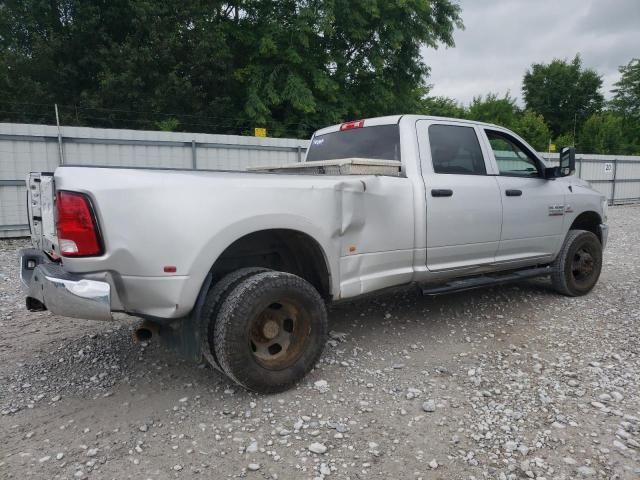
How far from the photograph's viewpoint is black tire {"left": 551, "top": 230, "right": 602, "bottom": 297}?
5086 millimetres

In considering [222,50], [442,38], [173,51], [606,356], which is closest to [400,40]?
[442,38]

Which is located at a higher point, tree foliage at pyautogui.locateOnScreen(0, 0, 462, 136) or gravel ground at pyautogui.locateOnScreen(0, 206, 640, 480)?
tree foliage at pyautogui.locateOnScreen(0, 0, 462, 136)

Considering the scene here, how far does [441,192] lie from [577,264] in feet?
7.90

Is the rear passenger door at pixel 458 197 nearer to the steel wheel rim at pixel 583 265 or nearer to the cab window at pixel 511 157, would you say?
the cab window at pixel 511 157

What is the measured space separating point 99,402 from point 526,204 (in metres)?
3.95

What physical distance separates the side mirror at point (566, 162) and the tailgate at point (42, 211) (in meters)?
4.50

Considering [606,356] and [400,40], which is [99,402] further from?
[400,40]

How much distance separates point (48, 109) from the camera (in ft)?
57.6

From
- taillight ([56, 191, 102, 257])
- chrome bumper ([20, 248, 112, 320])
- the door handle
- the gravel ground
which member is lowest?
the gravel ground

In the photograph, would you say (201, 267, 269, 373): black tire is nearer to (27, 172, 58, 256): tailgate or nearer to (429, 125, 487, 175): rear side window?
(27, 172, 58, 256): tailgate

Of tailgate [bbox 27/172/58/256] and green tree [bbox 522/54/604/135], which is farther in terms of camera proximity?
green tree [bbox 522/54/604/135]

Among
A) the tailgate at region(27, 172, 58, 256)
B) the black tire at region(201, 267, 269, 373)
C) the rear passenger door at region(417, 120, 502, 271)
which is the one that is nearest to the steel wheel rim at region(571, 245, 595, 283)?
the rear passenger door at region(417, 120, 502, 271)

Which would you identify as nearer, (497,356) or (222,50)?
(497,356)

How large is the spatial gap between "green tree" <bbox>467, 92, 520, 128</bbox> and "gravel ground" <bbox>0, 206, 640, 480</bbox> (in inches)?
1477
